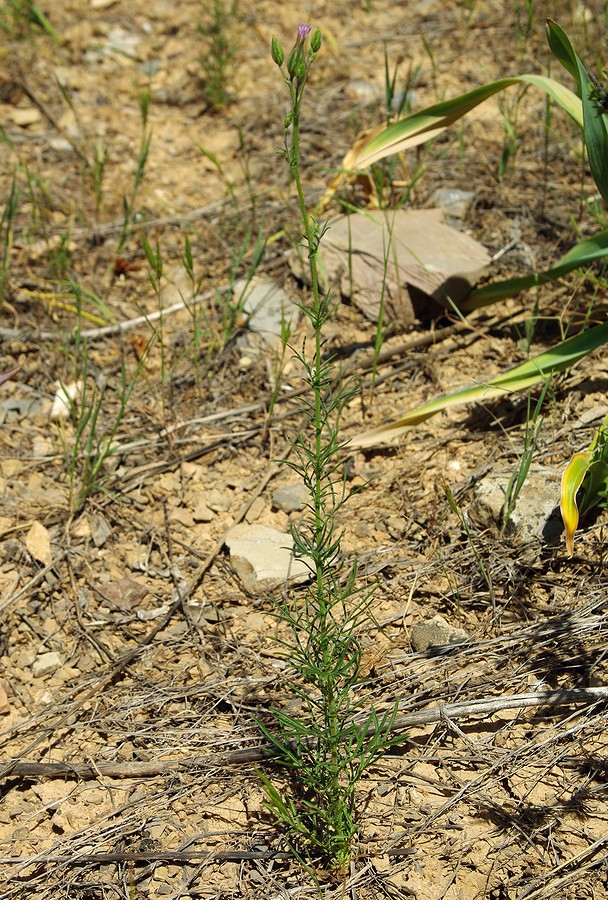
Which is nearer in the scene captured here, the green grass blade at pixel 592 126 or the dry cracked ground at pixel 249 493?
the dry cracked ground at pixel 249 493

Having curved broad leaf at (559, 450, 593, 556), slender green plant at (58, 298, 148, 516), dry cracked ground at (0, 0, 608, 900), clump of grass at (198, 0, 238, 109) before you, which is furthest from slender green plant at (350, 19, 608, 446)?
clump of grass at (198, 0, 238, 109)

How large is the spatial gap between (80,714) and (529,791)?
1030mm

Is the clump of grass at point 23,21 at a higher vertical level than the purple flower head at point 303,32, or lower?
lower

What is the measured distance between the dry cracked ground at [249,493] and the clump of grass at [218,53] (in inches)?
1.0

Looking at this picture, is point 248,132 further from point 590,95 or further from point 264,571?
point 264,571

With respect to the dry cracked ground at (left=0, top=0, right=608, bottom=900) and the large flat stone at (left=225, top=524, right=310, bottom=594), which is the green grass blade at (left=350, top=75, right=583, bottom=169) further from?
the large flat stone at (left=225, top=524, right=310, bottom=594)

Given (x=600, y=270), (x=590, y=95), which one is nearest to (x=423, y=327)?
(x=600, y=270)

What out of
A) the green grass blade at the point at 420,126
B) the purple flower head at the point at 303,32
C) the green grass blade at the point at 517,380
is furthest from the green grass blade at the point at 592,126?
the purple flower head at the point at 303,32

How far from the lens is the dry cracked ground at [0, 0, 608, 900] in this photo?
1817 mm

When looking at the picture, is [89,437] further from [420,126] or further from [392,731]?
[420,126]

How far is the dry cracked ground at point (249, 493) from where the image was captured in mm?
1817


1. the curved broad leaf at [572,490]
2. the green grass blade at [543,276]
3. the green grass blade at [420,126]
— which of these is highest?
the green grass blade at [420,126]

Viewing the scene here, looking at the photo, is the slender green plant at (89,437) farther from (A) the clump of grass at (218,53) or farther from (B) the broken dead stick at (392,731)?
(A) the clump of grass at (218,53)

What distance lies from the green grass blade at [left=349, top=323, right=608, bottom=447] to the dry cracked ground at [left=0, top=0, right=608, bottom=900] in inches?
4.5
